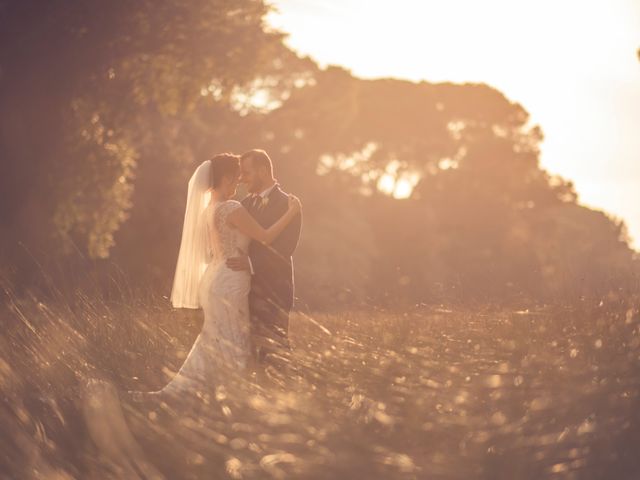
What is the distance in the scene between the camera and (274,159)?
47219 mm

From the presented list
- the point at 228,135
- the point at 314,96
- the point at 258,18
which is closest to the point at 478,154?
the point at 314,96

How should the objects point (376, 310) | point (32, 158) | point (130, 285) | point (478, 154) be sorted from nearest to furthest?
point (130, 285), point (376, 310), point (32, 158), point (478, 154)

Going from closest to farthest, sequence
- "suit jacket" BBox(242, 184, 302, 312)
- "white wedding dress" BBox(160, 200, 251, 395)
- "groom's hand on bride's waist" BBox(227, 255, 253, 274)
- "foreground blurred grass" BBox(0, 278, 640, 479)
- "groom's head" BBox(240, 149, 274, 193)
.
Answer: "foreground blurred grass" BBox(0, 278, 640, 479) < "white wedding dress" BBox(160, 200, 251, 395) < "groom's hand on bride's waist" BBox(227, 255, 253, 274) < "suit jacket" BBox(242, 184, 302, 312) < "groom's head" BBox(240, 149, 274, 193)

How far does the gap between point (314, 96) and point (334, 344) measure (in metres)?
44.9

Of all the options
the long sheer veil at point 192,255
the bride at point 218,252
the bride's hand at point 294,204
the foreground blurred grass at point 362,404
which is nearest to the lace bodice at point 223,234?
the bride at point 218,252

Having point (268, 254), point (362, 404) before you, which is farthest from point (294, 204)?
point (362, 404)

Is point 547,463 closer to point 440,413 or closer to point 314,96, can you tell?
point 440,413

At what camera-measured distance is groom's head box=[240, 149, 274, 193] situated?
379 inches

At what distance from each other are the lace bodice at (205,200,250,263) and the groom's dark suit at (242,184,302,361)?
19.0 inches

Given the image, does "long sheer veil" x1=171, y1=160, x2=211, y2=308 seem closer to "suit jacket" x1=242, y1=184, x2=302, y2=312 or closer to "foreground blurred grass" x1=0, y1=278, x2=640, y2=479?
"suit jacket" x1=242, y1=184, x2=302, y2=312

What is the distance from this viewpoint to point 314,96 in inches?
2034

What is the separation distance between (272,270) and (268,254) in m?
0.17

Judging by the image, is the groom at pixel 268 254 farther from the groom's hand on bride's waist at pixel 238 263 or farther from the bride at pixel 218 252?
the bride at pixel 218 252

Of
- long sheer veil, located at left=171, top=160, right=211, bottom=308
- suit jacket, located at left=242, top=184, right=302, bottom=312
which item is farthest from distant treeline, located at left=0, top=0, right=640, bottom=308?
suit jacket, located at left=242, top=184, right=302, bottom=312
